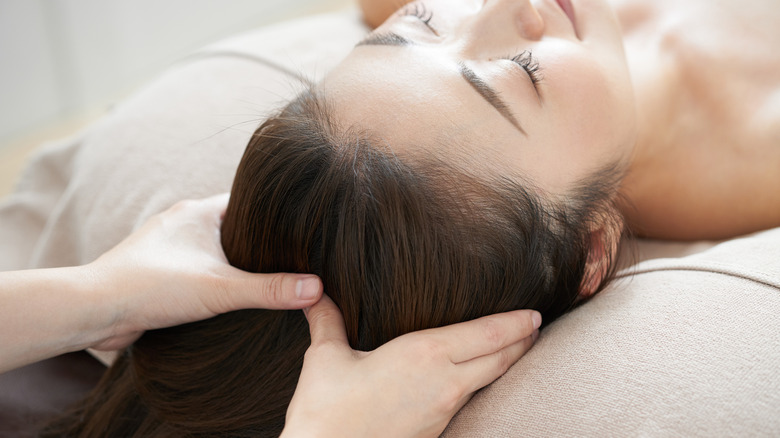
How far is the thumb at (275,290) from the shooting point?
836 millimetres

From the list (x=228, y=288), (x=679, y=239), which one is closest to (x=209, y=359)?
(x=228, y=288)

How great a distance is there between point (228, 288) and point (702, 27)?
110 centimetres

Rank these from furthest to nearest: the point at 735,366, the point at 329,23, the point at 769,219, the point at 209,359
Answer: the point at 329,23 < the point at 769,219 < the point at 209,359 < the point at 735,366

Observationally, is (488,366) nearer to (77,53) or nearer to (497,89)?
(497,89)

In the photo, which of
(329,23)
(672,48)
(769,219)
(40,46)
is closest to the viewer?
(769,219)

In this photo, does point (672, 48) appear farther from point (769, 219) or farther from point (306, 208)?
point (306, 208)

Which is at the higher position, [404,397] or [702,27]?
[702,27]

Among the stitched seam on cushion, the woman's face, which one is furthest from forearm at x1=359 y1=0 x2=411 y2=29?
the stitched seam on cushion

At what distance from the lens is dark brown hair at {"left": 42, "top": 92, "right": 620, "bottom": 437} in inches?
32.1

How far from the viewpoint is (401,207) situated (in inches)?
31.7

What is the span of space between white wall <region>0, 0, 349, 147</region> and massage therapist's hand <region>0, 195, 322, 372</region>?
2030mm

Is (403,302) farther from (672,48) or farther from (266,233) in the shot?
(672,48)

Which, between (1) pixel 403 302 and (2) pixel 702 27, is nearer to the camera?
(1) pixel 403 302

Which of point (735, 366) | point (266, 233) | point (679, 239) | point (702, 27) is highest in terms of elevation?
point (702, 27)
